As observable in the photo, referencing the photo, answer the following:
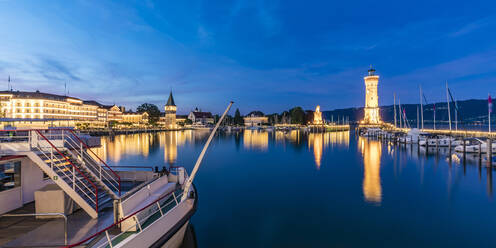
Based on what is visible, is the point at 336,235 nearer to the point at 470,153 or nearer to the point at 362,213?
the point at 362,213

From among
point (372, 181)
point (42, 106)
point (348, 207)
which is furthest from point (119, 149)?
point (42, 106)

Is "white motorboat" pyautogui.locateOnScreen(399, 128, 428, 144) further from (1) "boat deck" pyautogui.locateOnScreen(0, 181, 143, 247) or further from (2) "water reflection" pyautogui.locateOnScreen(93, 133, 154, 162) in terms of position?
(1) "boat deck" pyautogui.locateOnScreen(0, 181, 143, 247)

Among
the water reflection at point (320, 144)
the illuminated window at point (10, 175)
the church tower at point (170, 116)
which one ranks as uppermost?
the church tower at point (170, 116)

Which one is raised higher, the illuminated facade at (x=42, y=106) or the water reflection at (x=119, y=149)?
the illuminated facade at (x=42, y=106)

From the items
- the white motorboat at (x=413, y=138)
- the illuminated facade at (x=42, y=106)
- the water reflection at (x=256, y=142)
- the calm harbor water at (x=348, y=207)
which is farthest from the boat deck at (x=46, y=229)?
the illuminated facade at (x=42, y=106)

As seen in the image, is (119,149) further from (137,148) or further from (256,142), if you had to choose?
(256,142)

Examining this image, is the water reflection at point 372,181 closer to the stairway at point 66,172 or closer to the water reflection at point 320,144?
the water reflection at point 320,144

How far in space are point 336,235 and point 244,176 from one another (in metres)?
16.9

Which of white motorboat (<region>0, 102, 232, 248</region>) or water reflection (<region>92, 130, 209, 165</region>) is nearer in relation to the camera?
white motorboat (<region>0, 102, 232, 248</region>)

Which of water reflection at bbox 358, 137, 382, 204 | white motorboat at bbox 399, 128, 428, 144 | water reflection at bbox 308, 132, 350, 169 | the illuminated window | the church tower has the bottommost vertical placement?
water reflection at bbox 358, 137, 382, 204

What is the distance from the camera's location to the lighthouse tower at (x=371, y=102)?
147250 millimetres

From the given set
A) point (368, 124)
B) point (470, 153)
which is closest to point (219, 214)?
point (470, 153)

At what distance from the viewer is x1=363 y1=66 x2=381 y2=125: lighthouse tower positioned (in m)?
147

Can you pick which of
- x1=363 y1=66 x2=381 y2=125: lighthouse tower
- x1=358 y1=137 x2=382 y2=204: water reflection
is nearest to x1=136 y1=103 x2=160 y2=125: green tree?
x1=363 y1=66 x2=381 y2=125: lighthouse tower
